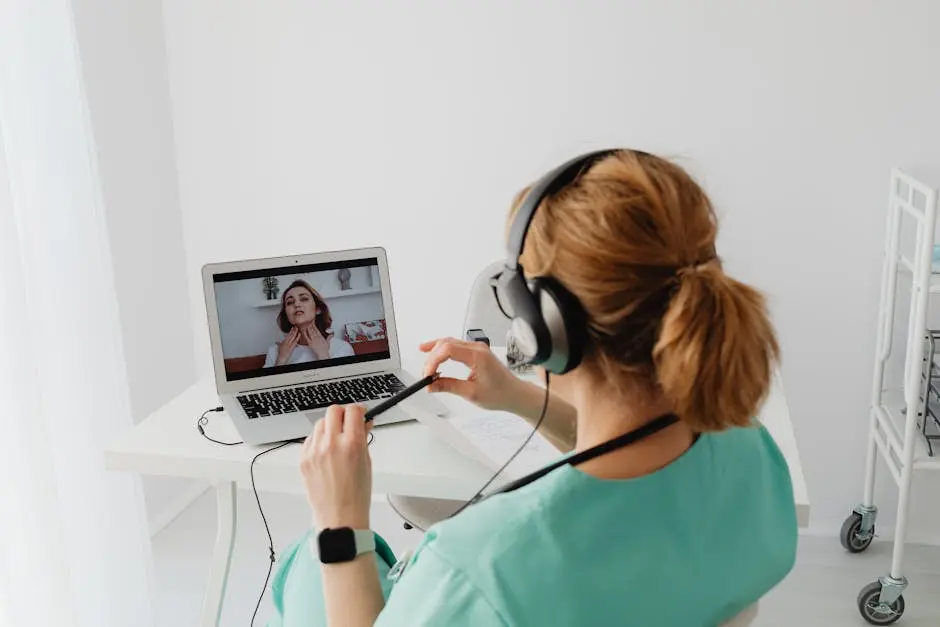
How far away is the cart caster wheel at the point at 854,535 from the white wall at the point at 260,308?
1425 millimetres

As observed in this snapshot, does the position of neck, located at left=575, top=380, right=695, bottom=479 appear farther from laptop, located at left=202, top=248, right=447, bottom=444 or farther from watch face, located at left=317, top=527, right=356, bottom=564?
laptop, located at left=202, top=248, right=447, bottom=444

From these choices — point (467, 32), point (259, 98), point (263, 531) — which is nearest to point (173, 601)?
point (263, 531)

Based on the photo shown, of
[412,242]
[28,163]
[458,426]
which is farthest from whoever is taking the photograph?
[412,242]

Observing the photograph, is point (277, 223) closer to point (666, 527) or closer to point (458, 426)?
point (458, 426)

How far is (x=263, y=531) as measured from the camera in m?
2.61

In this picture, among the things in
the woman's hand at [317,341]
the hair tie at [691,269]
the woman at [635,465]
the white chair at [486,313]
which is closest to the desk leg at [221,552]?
the woman's hand at [317,341]

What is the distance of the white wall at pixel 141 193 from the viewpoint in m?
2.41

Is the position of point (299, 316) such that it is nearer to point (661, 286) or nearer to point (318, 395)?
point (318, 395)

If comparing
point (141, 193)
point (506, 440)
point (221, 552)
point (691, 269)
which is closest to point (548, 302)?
point (691, 269)

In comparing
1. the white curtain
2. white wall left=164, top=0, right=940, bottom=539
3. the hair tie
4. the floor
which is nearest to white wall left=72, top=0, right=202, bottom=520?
white wall left=164, top=0, right=940, bottom=539

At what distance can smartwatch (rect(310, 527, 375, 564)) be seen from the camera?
1.02m

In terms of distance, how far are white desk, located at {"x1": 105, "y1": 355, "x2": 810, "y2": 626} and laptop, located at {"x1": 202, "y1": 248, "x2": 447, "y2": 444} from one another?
0.23 ft

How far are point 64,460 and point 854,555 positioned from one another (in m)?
1.88

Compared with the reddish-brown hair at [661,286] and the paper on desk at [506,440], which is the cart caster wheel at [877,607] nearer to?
the paper on desk at [506,440]
